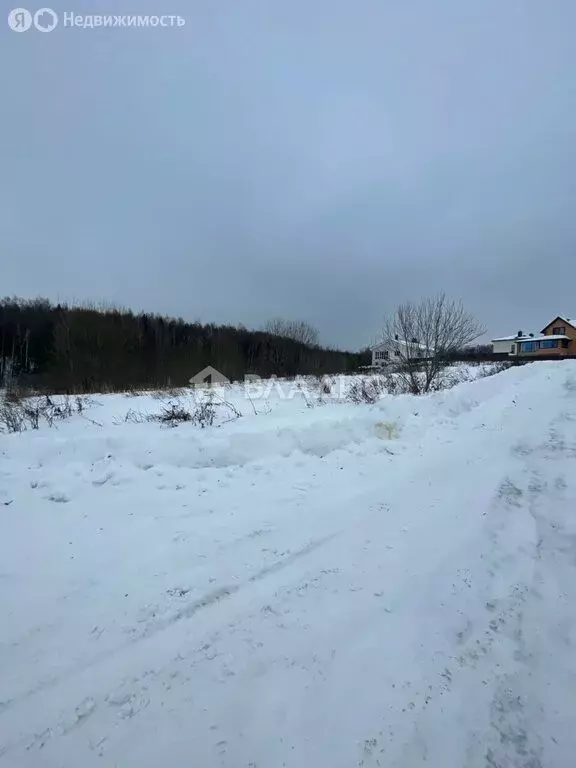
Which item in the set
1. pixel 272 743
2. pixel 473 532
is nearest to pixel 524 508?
pixel 473 532

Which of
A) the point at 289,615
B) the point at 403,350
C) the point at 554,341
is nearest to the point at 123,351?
the point at 403,350

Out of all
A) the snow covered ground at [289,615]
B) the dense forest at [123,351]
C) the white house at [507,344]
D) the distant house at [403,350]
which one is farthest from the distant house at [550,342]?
the snow covered ground at [289,615]

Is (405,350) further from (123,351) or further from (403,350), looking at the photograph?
(123,351)

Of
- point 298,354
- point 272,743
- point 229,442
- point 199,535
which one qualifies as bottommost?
point 272,743

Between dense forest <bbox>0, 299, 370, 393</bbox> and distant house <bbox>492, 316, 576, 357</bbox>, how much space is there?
32864 mm

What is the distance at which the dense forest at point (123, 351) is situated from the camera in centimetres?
2248

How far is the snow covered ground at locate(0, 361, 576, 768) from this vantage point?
1.61 metres

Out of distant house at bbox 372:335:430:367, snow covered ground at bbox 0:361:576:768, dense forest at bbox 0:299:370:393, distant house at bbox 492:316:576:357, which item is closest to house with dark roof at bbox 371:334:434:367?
distant house at bbox 372:335:430:367

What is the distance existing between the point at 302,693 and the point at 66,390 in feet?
70.4

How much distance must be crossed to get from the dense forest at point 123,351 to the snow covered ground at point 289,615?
17556mm

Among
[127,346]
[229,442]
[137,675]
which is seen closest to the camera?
[137,675]

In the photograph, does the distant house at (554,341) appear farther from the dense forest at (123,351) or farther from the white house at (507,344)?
the dense forest at (123,351)

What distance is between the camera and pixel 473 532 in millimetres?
3178

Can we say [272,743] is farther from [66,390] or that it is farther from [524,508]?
[66,390]
